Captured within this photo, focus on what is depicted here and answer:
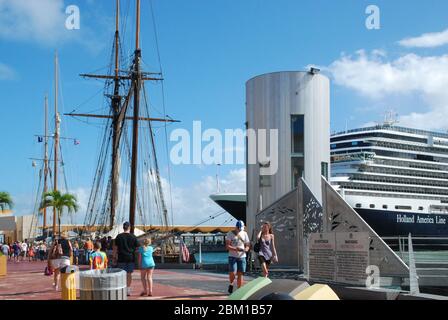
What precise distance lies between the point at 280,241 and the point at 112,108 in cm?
3337

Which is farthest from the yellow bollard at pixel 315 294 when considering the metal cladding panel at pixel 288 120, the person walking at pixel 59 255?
the metal cladding panel at pixel 288 120

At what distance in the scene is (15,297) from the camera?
39.8 feet

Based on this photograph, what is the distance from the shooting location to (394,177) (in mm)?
62781

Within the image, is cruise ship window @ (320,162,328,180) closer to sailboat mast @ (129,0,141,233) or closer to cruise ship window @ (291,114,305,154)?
cruise ship window @ (291,114,305,154)

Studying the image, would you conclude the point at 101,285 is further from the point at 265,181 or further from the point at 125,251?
the point at 265,181

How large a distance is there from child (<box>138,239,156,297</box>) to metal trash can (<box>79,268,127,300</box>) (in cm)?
419

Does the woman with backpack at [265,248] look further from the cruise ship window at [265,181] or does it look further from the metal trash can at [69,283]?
the cruise ship window at [265,181]

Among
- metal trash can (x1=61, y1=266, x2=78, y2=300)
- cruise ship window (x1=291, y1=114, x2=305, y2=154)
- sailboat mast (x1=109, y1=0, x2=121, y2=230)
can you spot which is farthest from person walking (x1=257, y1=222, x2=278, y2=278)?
sailboat mast (x1=109, y1=0, x2=121, y2=230)

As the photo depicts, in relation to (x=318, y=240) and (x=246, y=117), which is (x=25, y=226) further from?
(x=318, y=240)

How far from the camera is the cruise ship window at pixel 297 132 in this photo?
25656 mm

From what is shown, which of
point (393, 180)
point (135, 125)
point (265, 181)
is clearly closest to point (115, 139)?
point (135, 125)

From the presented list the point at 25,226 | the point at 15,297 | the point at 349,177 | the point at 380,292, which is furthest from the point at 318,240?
the point at 25,226

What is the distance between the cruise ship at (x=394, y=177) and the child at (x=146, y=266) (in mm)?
43206

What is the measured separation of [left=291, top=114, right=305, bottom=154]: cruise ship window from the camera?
84.2 ft
